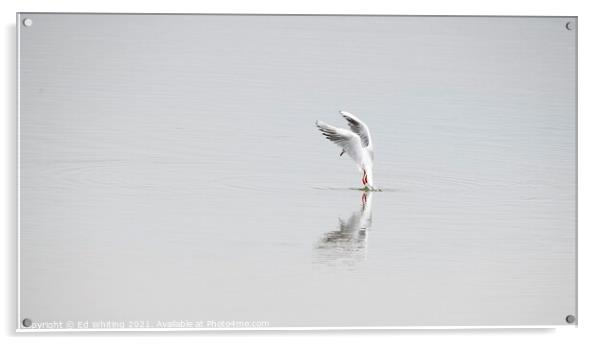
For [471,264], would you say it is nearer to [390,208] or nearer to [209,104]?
[390,208]

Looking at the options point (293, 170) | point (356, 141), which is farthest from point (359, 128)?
point (293, 170)

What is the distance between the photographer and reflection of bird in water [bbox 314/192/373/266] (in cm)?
184

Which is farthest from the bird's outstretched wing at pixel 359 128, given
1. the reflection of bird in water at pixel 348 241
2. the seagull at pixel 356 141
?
the reflection of bird in water at pixel 348 241

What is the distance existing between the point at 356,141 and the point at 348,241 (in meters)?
0.24

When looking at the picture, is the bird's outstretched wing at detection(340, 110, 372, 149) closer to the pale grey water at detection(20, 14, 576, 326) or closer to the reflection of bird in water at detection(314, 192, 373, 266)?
the pale grey water at detection(20, 14, 576, 326)

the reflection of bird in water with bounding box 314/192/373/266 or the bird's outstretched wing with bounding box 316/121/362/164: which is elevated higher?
the bird's outstretched wing with bounding box 316/121/362/164

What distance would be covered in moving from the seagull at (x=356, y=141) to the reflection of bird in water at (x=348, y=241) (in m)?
0.06

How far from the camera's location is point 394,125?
188cm

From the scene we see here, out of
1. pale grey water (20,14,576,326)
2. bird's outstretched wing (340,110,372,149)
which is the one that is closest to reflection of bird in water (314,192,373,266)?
pale grey water (20,14,576,326)

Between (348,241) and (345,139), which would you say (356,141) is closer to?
(345,139)

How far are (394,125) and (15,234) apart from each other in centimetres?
95

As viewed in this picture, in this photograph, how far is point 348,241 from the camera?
72.9 inches
